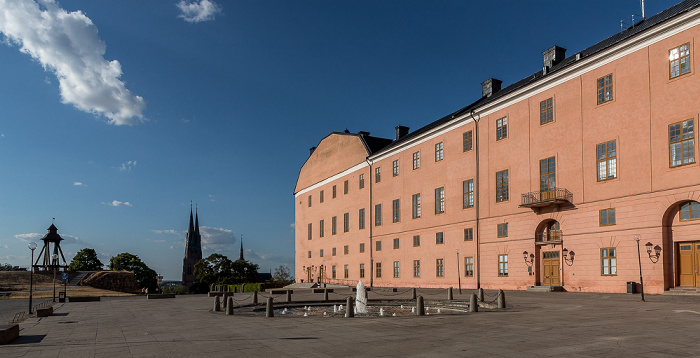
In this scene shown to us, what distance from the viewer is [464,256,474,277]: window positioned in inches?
1631

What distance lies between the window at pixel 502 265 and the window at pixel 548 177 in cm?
587

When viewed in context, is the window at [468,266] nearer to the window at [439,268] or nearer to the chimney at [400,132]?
the window at [439,268]

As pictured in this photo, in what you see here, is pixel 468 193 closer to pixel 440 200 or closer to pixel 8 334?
pixel 440 200

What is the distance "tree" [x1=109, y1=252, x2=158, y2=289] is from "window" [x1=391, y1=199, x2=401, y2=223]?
219 ft

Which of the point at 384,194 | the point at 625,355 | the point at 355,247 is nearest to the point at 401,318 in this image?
the point at 625,355

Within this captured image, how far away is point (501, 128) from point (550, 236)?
30.5ft

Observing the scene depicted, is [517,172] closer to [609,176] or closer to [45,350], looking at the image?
[609,176]

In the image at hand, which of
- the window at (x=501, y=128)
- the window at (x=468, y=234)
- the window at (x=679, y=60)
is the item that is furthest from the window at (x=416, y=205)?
the window at (x=679, y=60)

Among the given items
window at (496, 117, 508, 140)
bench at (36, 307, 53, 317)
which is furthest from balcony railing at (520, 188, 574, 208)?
bench at (36, 307, 53, 317)

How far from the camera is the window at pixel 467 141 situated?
42834mm

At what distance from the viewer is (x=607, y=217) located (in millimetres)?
30672

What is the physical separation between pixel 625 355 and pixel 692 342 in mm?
2635

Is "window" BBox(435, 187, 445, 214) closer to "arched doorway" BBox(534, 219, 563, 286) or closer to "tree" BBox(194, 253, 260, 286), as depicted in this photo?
"arched doorway" BBox(534, 219, 563, 286)

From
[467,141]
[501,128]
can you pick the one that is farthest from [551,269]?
[467,141]
